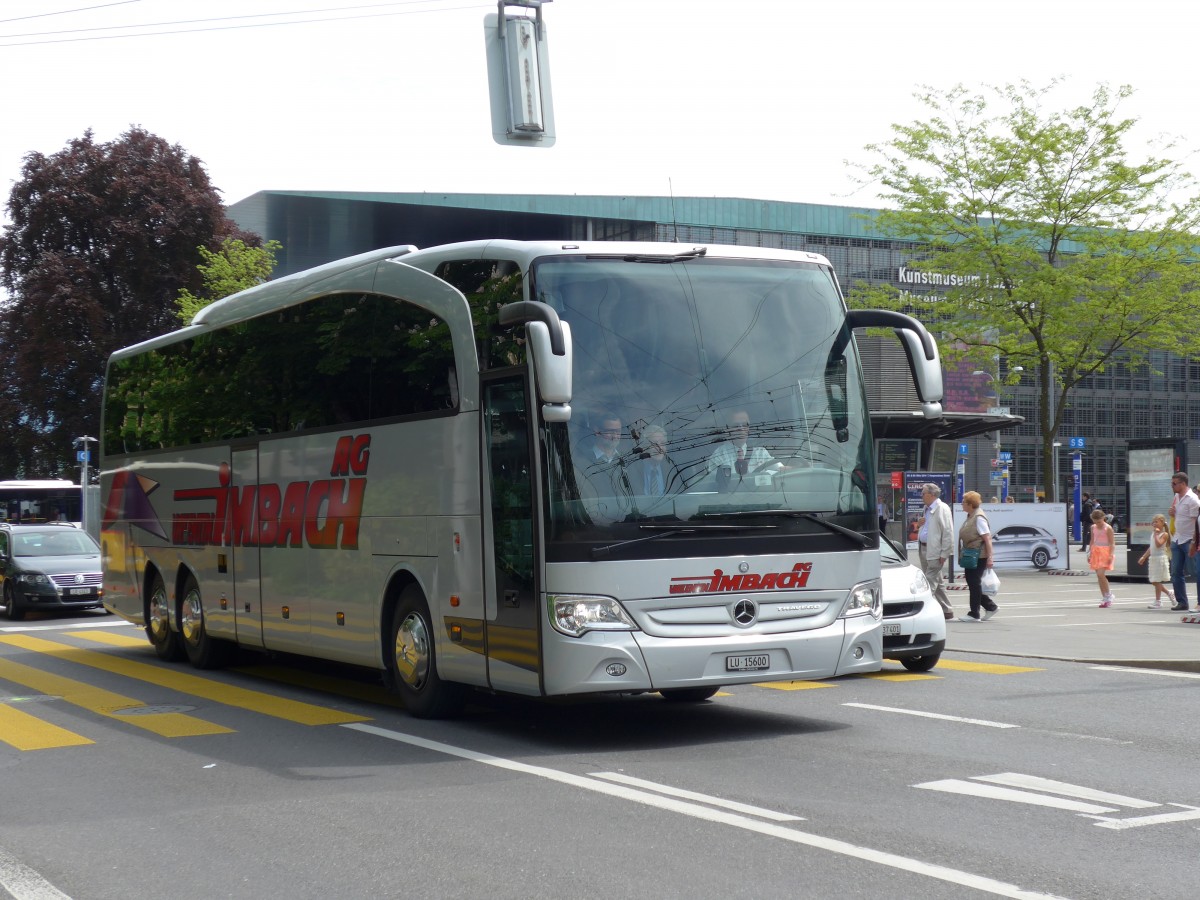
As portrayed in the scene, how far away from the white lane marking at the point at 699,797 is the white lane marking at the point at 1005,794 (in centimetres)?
112

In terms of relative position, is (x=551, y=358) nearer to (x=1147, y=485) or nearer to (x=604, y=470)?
(x=604, y=470)

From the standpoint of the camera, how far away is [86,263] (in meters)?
46.8

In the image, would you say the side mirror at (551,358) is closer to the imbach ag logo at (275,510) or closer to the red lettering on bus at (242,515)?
the imbach ag logo at (275,510)

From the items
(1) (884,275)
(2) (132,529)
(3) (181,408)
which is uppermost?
(1) (884,275)

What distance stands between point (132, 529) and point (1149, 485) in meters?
18.8

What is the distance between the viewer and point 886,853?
21.3 ft

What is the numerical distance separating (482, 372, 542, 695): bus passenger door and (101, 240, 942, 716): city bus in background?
2cm

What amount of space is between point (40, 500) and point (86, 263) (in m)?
7.72

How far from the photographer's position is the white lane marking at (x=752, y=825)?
595 cm

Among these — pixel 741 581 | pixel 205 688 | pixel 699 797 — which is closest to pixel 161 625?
pixel 205 688

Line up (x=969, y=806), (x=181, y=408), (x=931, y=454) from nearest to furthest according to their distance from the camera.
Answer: (x=969, y=806) < (x=181, y=408) < (x=931, y=454)

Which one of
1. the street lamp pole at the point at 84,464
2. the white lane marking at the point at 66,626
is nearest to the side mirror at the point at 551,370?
the white lane marking at the point at 66,626

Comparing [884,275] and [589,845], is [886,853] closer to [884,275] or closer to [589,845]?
Answer: [589,845]

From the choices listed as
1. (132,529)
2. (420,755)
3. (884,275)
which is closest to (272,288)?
(132,529)
